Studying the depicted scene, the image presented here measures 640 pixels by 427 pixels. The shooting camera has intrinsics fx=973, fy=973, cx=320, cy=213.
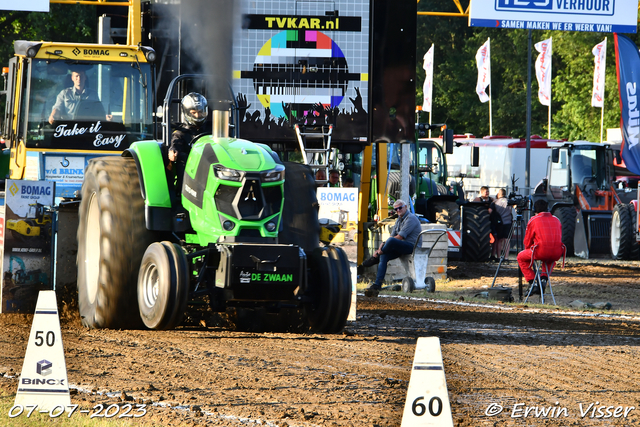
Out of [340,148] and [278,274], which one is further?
[340,148]

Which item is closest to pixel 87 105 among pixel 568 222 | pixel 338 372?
pixel 338 372

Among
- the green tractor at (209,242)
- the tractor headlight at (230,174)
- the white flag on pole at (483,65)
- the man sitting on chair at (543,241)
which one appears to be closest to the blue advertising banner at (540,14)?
the man sitting on chair at (543,241)

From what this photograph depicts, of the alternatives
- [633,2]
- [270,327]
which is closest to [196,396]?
[270,327]

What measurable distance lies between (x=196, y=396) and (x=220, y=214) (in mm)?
2433

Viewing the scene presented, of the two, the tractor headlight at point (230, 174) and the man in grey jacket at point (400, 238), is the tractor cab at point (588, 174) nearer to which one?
the man in grey jacket at point (400, 238)

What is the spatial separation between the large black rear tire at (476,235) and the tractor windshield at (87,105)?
1030 centimetres

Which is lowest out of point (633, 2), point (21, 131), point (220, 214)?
point (220, 214)

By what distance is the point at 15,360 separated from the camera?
6930mm

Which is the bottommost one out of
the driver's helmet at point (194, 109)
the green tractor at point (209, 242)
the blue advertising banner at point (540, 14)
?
the green tractor at point (209, 242)

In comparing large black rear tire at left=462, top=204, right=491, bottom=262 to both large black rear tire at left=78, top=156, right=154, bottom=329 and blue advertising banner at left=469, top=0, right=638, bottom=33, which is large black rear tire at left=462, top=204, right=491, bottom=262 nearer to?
blue advertising banner at left=469, top=0, right=638, bottom=33

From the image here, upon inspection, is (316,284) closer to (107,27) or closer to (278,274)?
(278,274)

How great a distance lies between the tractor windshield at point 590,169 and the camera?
25.2 metres

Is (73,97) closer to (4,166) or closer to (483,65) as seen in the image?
(4,166)

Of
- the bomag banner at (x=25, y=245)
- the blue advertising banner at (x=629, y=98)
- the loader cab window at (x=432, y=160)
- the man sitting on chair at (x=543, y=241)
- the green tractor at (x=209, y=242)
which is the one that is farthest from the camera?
the loader cab window at (x=432, y=160)
